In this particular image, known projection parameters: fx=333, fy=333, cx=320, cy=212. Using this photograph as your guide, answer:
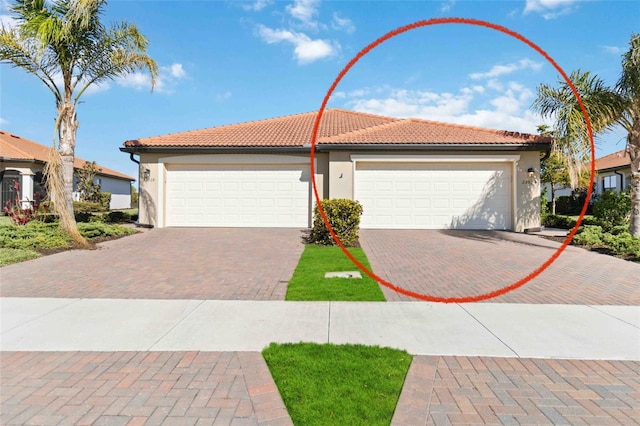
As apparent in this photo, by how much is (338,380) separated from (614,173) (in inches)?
1139

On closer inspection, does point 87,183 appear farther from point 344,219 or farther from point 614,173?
point 614,173

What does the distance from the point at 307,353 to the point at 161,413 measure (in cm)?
139

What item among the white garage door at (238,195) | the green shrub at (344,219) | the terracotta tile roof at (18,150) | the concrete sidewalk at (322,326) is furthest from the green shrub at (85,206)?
the concrete sidewalk at (322,326)

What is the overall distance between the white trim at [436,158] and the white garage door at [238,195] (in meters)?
2.75

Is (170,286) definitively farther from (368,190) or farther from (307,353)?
(368,190)

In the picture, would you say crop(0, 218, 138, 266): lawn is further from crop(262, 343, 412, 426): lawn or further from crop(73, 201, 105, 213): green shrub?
crop(262, 343, 412, 426): lawn

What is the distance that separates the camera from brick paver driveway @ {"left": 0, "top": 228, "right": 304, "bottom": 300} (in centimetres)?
559

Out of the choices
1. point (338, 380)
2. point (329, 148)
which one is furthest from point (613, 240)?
point (338, 380)

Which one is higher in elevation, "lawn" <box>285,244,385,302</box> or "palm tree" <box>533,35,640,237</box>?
"palm tree" <box>533,35,640,237</box>

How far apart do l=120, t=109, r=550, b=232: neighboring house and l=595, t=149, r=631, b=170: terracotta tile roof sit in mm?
14643

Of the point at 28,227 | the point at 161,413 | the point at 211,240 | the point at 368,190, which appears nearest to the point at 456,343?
the point at 161,413

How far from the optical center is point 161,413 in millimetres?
2553

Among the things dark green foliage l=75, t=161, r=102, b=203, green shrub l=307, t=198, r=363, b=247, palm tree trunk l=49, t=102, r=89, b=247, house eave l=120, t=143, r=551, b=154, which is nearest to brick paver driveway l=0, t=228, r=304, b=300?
palm tree trunk l=49, t=102, r=89, b=247

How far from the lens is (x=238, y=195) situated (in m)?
14.2
